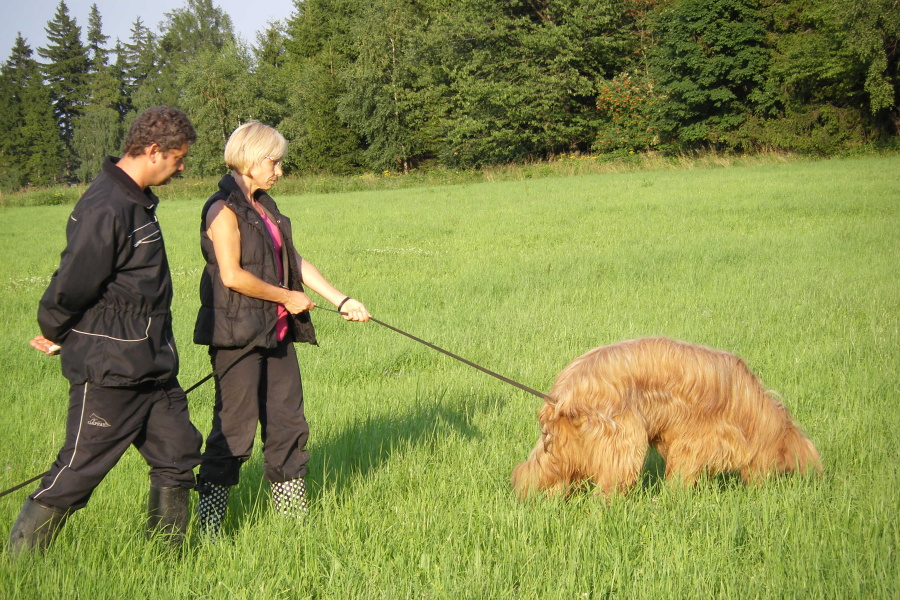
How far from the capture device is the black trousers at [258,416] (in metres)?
3.79

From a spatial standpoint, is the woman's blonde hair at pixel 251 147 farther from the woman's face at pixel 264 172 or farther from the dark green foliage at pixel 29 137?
the dark green foliage at pixel 29 137

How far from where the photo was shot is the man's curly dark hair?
318cm

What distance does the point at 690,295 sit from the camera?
30.6ft

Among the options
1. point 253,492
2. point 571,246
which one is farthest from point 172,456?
point 571,246

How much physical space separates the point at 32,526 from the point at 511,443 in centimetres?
285

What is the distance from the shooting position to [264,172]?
384 centimetres

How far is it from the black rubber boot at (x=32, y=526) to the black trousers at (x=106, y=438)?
4cm

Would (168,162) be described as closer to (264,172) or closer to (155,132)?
(155,132)

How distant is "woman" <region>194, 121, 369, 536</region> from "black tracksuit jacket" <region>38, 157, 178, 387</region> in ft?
1.68

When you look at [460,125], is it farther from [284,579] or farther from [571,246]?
[284,579]

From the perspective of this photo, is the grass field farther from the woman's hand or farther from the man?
the woman's hand

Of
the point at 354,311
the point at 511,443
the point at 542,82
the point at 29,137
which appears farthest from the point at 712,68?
the point at 29,137

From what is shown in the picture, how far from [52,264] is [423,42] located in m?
40.1

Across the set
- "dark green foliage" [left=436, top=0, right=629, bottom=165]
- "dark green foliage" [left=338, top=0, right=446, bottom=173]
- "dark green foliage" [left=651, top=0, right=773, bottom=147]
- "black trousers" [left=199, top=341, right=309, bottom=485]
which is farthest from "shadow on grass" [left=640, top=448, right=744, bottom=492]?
"dark green foliage" [left=338, top=0, right=446, bottom=173]
